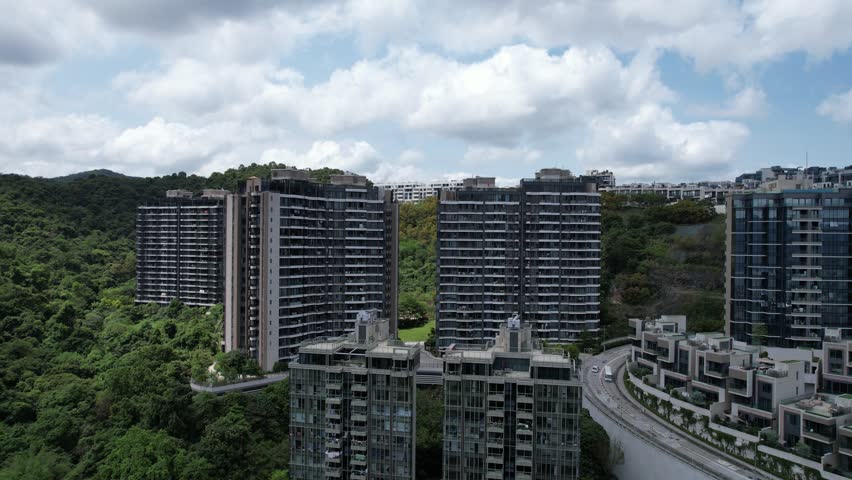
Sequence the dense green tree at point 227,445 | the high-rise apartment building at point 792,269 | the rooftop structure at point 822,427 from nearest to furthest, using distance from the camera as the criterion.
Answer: the rooftop structure at point 822,427 < the dense green tree at point 227,445 < the high-rise apartment building at point 792,269

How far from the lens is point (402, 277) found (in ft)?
221

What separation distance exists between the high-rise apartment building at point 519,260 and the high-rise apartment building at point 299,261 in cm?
491

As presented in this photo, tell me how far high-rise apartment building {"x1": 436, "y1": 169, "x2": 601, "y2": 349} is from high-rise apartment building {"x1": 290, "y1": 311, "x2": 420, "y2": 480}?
1803 centimetres

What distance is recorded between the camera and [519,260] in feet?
152

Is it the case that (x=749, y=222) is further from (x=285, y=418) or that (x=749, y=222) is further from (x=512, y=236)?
(x=285, y=418)

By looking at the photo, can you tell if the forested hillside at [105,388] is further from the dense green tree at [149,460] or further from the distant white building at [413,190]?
the distant white building at [413,190]

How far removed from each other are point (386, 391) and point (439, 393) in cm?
955

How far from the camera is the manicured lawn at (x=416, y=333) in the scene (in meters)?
50.5

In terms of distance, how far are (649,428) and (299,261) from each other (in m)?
24.1

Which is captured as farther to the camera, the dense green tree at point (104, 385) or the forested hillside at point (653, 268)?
the forested hillside at point (653, 268)

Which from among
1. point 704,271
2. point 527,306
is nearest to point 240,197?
point 527,306

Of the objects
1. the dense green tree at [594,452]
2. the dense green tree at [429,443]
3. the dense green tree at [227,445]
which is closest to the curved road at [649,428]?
the dense green tree at [594,452]

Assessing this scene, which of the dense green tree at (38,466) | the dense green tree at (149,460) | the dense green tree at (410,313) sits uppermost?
the dense green tree at (410,313)

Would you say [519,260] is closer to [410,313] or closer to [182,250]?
[410,313]
